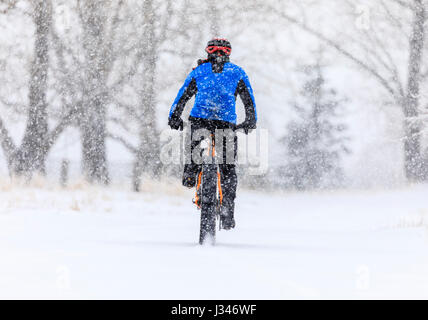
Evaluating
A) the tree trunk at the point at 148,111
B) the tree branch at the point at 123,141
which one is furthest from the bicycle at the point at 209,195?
the tree branch at the point at 123,141

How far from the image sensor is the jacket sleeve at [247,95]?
5.41m

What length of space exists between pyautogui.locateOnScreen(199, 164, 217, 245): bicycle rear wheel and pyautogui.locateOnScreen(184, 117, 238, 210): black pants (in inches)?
5.7

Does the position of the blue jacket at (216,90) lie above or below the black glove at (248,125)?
above

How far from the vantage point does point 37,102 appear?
51.1 feet

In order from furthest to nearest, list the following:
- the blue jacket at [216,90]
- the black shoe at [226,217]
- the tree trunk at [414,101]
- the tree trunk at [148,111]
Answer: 1. the tree trunk at [414,101]
2. the tree trunk at [148,111]
3. the black shoe at [226,217]
4. the blue jacket at [216,90]

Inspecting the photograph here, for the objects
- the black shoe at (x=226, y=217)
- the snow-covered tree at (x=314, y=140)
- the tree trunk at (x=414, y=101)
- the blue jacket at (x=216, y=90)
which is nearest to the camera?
the blue jacket at (x=216, y=90)

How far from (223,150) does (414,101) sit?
16.0m

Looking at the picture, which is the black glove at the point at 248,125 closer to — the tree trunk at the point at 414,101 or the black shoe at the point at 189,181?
the black shoe at the point at 189,181

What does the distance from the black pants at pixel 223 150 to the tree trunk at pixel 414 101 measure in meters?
14.8

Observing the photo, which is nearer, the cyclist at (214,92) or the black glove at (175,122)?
the cyclist at (214,92)

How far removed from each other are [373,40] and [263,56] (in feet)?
14.5
